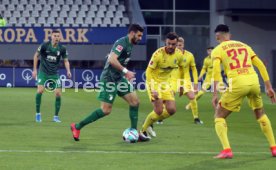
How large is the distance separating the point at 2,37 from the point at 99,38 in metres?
5.10

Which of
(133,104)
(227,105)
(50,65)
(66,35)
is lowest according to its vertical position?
(133,104)

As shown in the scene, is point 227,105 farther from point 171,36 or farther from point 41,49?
point 41,49

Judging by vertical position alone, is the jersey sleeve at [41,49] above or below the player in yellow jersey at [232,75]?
above

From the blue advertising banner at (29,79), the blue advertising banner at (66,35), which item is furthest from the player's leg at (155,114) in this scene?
the blue advertising banner at (66,35)

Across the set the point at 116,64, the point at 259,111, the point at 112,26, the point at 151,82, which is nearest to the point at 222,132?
the point at 259,111

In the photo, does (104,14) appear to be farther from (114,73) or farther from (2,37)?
(114,73)

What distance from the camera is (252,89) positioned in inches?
470

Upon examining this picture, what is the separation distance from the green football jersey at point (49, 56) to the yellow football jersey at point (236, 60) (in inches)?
328

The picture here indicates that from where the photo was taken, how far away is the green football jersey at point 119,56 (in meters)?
14.0

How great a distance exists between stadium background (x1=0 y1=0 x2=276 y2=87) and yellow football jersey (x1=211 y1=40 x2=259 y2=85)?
30.2m

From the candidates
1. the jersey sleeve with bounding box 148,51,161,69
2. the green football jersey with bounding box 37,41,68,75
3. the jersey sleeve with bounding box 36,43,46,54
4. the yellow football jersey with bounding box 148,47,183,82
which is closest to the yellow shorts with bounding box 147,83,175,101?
the yellow football jersey with bounding box 148,47,183,82

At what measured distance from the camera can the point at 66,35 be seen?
42.6 m

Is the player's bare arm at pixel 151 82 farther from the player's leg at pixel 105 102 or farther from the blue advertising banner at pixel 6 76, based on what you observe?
the blue advertising banner at pixel 6 76

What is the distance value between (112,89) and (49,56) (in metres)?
5.64
